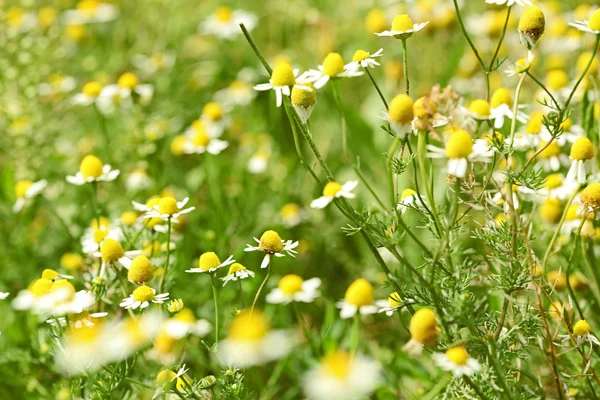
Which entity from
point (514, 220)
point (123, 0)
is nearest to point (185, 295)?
point (514, 220)

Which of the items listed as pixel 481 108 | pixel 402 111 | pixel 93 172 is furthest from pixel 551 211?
pixel 93 172

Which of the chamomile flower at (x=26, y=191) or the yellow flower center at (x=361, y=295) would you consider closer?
the yellow flower center at (x=361, y=295)

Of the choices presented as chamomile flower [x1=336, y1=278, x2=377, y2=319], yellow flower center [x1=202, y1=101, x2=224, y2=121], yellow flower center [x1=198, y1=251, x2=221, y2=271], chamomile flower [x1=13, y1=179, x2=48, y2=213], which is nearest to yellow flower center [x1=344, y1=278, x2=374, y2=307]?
chamomile flower [x1=336, y1=278, x2=377, y2=319]

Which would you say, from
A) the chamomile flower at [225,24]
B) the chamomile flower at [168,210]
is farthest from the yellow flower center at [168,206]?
the chamomile flower at [225,24]

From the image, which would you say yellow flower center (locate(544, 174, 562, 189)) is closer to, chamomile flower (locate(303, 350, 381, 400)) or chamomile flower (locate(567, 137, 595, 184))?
chamomile flower (locate(567, 137, 595, 184))

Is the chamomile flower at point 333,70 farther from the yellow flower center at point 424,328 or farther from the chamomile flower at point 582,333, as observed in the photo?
the chamomile flower at point 582,333

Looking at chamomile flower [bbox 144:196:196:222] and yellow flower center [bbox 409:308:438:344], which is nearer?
yellow flower center [bbox 409:308:438:344]
